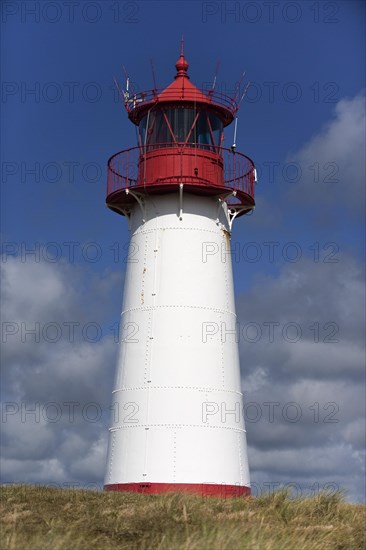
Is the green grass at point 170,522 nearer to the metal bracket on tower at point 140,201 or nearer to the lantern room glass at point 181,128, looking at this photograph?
the metal bracket on tower at point 140,201

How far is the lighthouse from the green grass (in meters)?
3.24

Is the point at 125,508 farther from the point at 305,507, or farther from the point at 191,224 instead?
the point at 191,224

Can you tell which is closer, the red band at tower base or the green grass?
the green grass

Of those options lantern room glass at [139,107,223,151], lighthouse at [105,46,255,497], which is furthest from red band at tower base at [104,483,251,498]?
lantern room glass at [139,107,223,151]

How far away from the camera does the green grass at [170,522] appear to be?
14.0m

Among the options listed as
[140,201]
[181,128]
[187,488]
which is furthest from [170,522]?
[181,128]

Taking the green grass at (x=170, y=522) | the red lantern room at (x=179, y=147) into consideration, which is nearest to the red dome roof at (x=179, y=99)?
the red lantern room at (x=179, y=147)

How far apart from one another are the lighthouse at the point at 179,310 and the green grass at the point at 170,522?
10.6 ft

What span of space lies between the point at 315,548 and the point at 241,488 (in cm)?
830

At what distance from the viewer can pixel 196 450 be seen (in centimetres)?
2253

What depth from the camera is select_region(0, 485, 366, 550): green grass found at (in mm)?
14039

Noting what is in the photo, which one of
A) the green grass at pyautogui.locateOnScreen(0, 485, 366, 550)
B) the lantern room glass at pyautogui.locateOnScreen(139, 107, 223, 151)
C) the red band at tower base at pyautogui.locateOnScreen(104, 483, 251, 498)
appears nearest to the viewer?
A: the green grass at pyautogui.locateOnScreen(0, 485, 366, 550)

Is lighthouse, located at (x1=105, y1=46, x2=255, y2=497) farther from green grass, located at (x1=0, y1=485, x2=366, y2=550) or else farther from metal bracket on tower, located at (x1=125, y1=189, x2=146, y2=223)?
green grass, located at (x1=0, y1=485, x2=366, y2=550)

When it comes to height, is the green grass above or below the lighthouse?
below
